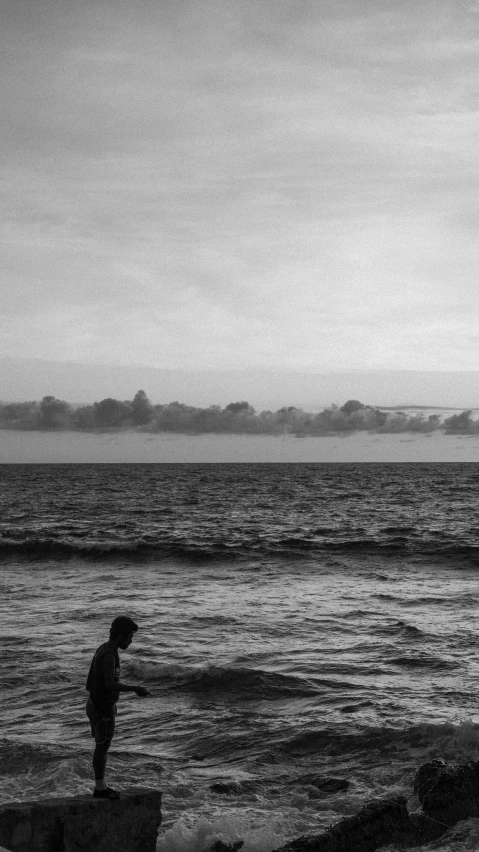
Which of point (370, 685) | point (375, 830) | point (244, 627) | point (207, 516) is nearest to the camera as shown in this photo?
point (375, 830)

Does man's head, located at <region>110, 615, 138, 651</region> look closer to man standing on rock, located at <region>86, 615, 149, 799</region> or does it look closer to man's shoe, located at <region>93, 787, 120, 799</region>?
man standing on rock, located at <region>86, 615, 149, 799</region>

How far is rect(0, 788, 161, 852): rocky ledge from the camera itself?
7.93 m

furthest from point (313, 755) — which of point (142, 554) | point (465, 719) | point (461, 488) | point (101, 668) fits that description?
point (461, 488)

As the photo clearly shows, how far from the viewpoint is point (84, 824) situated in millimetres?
8188

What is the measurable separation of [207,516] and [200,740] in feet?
155

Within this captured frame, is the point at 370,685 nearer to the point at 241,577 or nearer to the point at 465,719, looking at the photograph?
the point at 465,719

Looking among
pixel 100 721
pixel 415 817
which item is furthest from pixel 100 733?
pixel 415 817

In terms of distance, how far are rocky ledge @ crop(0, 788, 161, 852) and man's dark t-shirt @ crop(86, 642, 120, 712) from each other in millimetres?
1006

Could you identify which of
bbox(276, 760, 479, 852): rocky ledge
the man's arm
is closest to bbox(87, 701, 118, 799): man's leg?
the man's arm

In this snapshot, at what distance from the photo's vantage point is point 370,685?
15.6m

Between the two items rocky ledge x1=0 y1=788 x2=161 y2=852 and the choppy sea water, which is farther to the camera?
the choppy sea water

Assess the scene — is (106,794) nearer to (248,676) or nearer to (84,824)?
(84,824)

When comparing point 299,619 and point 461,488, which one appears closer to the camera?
point 299,619

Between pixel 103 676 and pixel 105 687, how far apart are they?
5.5 inches
